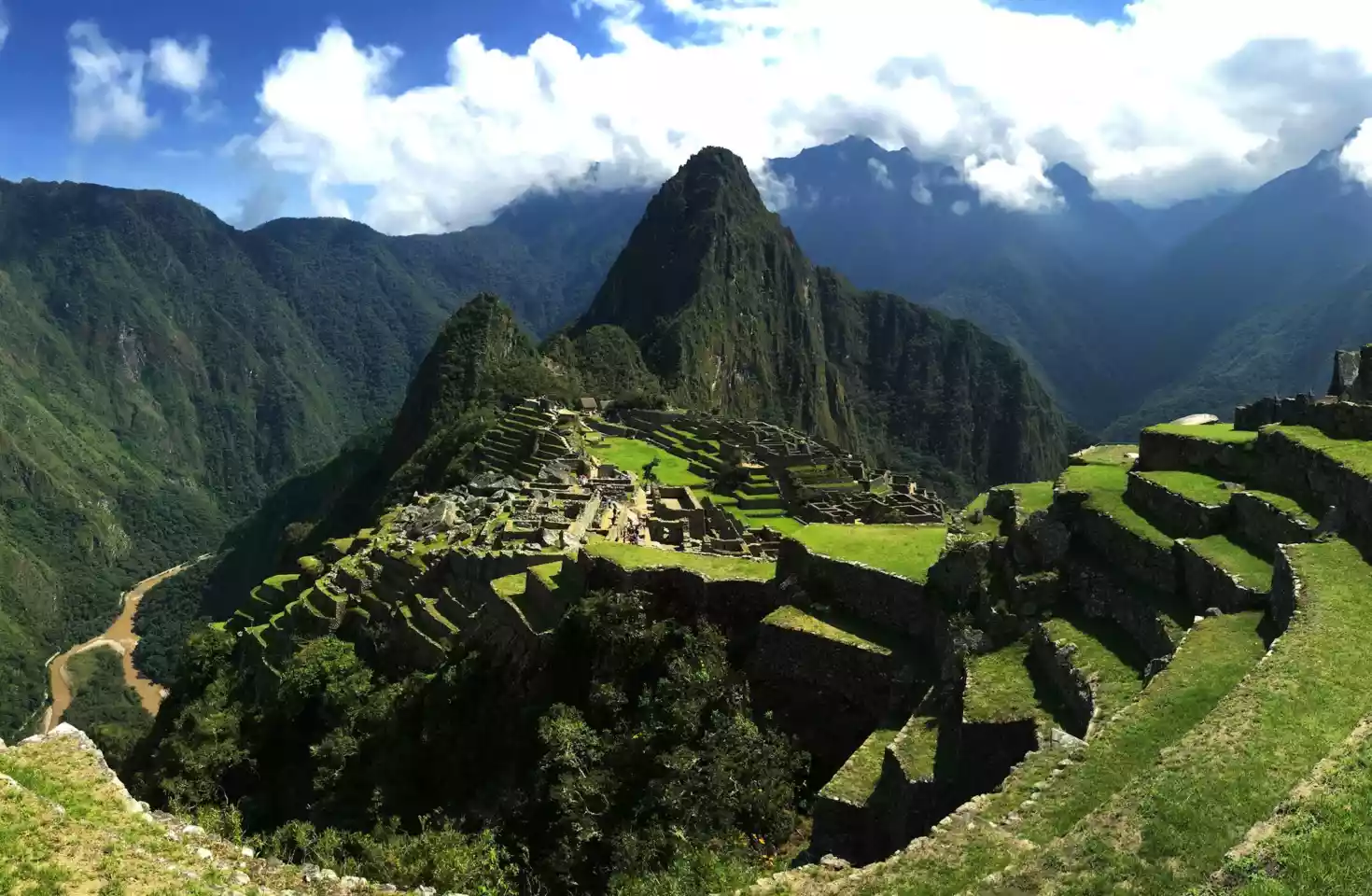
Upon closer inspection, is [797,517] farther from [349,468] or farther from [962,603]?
[349,468]

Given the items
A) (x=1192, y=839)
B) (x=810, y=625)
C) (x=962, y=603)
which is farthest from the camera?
(x=810, y=625)

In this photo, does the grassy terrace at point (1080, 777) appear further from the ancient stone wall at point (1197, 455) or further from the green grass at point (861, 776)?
the ancient stone wall at point (1197, 455)

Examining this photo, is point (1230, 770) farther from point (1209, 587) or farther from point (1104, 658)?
point (1209, 587)

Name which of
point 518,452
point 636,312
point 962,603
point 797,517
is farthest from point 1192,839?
point 636,312

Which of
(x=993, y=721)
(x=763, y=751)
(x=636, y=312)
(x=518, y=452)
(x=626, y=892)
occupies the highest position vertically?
(x=636, y=312)

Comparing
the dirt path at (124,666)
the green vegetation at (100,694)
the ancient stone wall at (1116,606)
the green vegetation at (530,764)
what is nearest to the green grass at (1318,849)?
the ancient stone wall at (1116,606)
